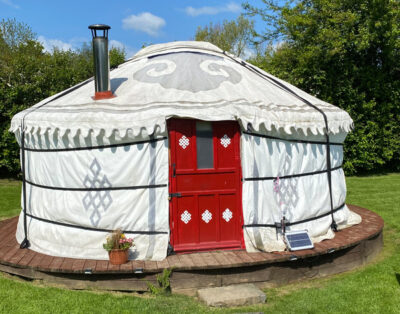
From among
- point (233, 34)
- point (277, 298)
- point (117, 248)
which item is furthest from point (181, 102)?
point (233, 34)

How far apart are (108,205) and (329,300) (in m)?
2.57

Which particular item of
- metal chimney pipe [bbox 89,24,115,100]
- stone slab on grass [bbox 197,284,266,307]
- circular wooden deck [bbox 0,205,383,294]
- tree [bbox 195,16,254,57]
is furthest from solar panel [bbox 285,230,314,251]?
tree [bbox 195,16,254,57]

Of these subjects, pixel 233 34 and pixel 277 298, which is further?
pixel 233 34

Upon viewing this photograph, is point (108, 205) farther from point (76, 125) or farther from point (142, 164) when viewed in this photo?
point (76, 125)

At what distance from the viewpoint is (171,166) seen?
4859mm

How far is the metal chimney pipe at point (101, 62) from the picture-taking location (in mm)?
4969

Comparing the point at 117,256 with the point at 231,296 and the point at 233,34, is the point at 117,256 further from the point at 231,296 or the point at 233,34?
the point at 233,34

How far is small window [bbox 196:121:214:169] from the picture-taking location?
492 cm

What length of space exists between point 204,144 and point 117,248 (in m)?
1.51

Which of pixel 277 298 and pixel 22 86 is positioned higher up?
pixel 22 86

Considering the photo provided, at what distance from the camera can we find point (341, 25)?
11.8m

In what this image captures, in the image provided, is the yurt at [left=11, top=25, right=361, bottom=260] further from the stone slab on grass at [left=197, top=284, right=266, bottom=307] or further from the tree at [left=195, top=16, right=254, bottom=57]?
the tree at [left=195, top=16, right=254, bottom=57]

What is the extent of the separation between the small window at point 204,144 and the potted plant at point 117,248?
3.89 feet

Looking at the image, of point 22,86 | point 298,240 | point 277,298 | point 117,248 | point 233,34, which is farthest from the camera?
point 233,34
